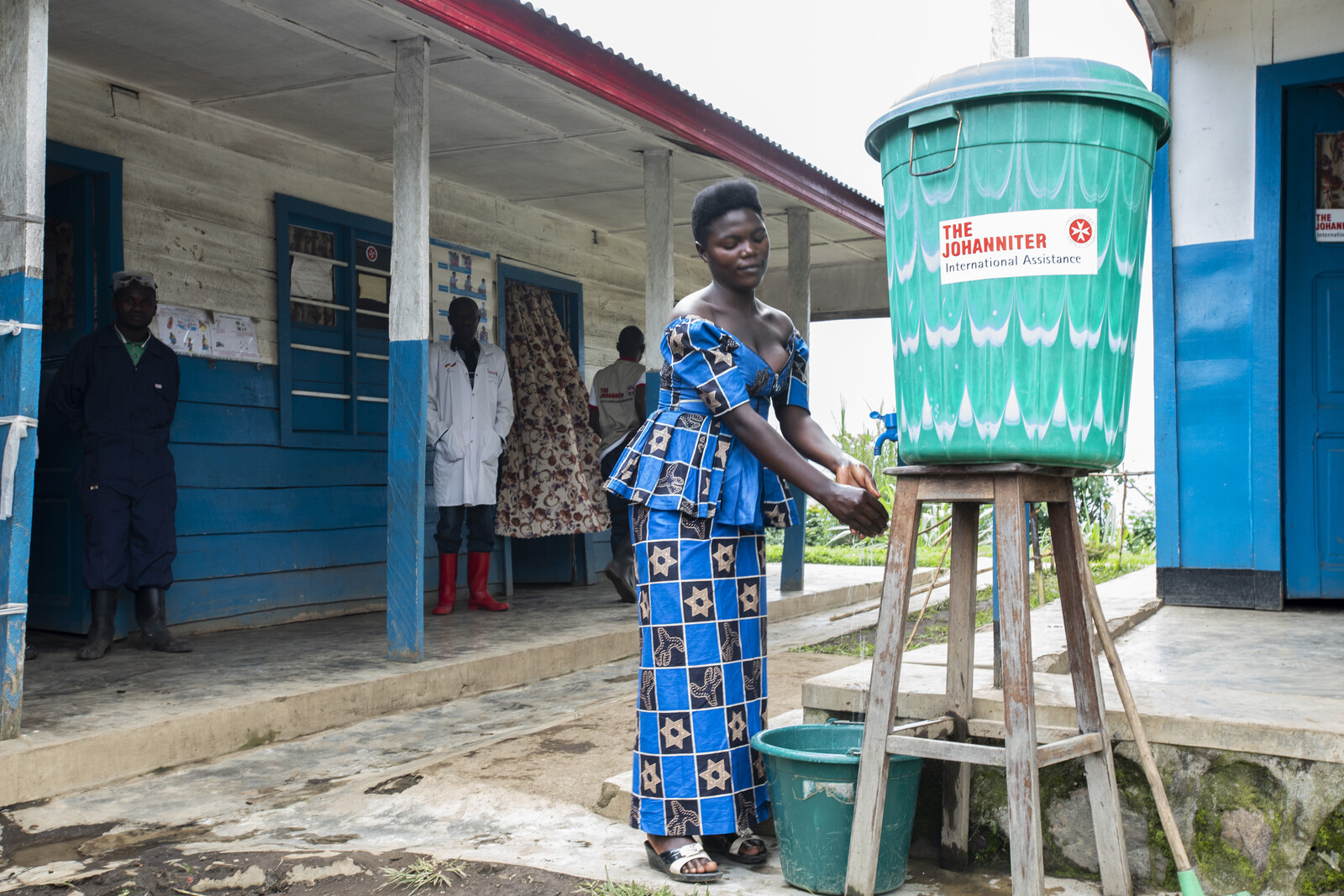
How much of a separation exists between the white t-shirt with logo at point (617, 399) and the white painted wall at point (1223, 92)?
3.71m

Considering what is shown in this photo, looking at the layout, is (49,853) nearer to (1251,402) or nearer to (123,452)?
(123,452)

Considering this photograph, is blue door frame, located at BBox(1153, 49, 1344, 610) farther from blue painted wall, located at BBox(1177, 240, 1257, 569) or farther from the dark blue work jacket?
the dark blue work jacket

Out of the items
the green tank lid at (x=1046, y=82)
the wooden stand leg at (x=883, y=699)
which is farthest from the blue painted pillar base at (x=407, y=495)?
the green tank lid at (x=1046, y=82)

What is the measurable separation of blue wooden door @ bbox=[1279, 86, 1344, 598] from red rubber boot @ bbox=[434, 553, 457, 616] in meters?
4.77

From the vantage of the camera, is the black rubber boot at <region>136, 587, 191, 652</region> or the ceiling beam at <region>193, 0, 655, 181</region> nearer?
the ceiling beam at <region>193, 0, 655, 181</region>

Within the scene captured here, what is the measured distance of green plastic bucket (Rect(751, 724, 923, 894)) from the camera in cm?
253

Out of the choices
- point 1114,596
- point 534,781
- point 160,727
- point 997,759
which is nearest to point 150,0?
point 160,727

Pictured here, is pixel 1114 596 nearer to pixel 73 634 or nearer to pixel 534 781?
pixel 534 781

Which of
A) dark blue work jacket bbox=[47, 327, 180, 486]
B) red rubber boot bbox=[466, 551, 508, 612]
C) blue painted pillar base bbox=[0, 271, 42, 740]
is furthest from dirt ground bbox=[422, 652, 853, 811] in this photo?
dark blue work jacket bbox=[47, 327, 180, 486]

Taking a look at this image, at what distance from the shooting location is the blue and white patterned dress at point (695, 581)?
2.72m

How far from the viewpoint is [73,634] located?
5.91 metres

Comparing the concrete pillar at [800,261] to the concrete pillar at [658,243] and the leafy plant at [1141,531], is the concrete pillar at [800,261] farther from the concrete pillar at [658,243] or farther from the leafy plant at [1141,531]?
the leafy plant at [1141,531]

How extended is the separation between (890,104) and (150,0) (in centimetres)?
390

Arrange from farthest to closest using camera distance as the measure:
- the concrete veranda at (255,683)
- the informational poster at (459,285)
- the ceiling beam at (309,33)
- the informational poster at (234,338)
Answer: the informational poster at (459,285) < the informational poster at (234,338) < the ceiling beam at (309,33) < the concrete veranda at (255,683)
